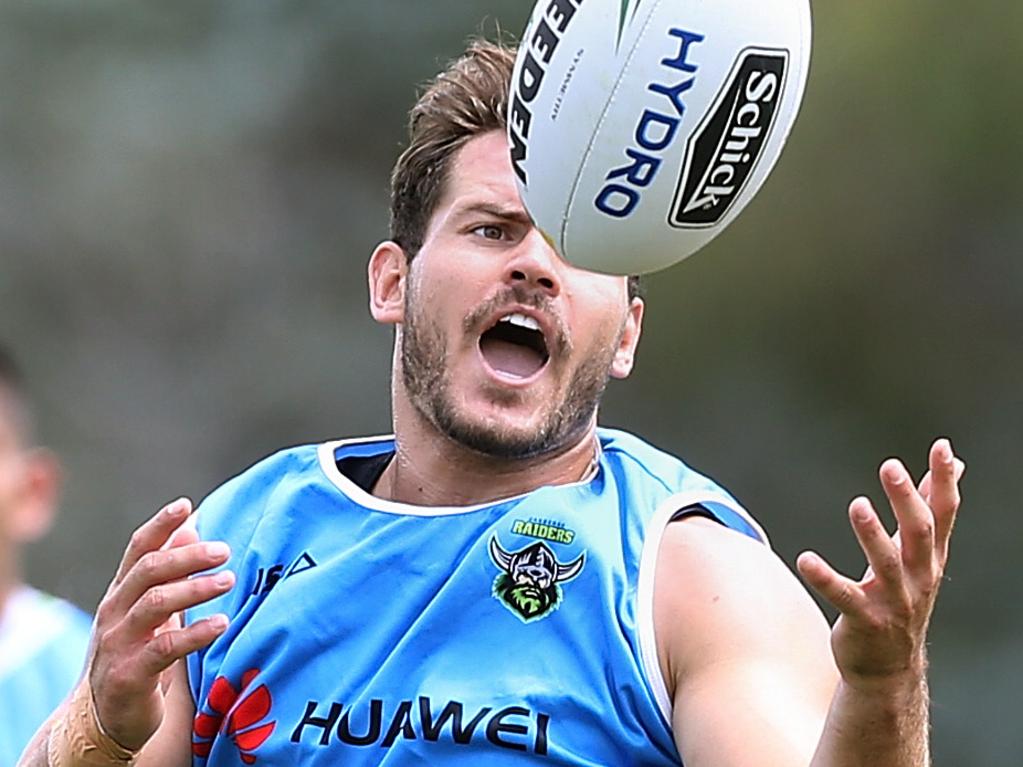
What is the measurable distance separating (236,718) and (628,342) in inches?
37.8

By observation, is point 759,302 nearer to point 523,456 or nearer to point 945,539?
point 523,456

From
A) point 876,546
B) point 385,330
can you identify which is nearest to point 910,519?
point 876,546

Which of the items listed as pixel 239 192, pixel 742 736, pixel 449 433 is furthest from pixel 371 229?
pixel 742 736

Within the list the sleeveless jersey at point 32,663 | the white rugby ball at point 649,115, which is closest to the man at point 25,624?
the sleeveless jersey at point 32,663

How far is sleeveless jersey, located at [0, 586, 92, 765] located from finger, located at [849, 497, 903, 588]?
299cm

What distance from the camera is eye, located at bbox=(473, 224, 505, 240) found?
3752mm

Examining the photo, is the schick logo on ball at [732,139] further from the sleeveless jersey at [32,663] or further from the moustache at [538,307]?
the sleeveless jersey at [32,663]

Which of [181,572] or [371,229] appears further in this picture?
[371,229]

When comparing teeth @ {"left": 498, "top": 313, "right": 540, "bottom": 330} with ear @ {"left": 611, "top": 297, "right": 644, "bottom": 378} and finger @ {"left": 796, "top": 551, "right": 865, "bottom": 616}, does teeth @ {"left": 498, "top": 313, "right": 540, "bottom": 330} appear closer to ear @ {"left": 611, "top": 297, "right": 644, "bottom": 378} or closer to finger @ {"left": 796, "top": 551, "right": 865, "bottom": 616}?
ear @ {"left": 611, "top": 297, "right": 644, "bottom": 378}

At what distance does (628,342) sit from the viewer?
3.89 meters

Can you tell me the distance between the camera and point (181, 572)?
3.14 metres

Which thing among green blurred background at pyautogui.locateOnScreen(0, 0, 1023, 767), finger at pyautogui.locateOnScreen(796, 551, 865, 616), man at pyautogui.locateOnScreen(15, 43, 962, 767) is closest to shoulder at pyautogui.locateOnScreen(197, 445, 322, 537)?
man at pyautogui.locateOnScreen(15, 43, 962, 767)

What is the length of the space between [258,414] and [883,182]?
3337mm

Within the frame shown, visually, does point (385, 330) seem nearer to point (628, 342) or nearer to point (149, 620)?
point (628, 342)
